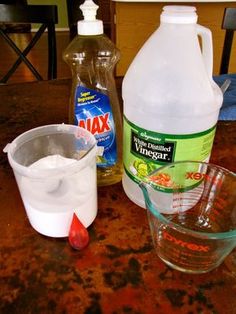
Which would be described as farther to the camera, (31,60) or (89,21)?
(31,60)

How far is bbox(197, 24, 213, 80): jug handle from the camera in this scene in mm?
350

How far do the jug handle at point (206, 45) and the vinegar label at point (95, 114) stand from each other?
142 millimetres

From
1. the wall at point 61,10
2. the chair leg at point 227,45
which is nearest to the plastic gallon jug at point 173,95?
the chair leg at point 227,45

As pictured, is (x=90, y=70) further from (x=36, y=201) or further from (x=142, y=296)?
(x=142, y=296)

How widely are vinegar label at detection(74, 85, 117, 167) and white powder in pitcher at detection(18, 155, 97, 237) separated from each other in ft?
0.25

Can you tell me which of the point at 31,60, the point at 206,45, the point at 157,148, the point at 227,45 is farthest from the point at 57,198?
the point at 31,60

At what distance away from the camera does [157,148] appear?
0.35 m

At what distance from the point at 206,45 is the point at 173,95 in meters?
0.08

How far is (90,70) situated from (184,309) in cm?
34

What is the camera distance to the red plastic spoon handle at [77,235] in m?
0.34

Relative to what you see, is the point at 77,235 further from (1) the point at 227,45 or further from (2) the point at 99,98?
(1) the point at 227,45

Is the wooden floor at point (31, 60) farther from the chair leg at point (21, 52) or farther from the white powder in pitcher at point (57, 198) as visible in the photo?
the white powder in pitcher at point (57, 198)

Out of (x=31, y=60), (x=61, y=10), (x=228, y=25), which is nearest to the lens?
(x=228, y=25)

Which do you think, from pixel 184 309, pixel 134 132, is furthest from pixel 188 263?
pixel 134 132
